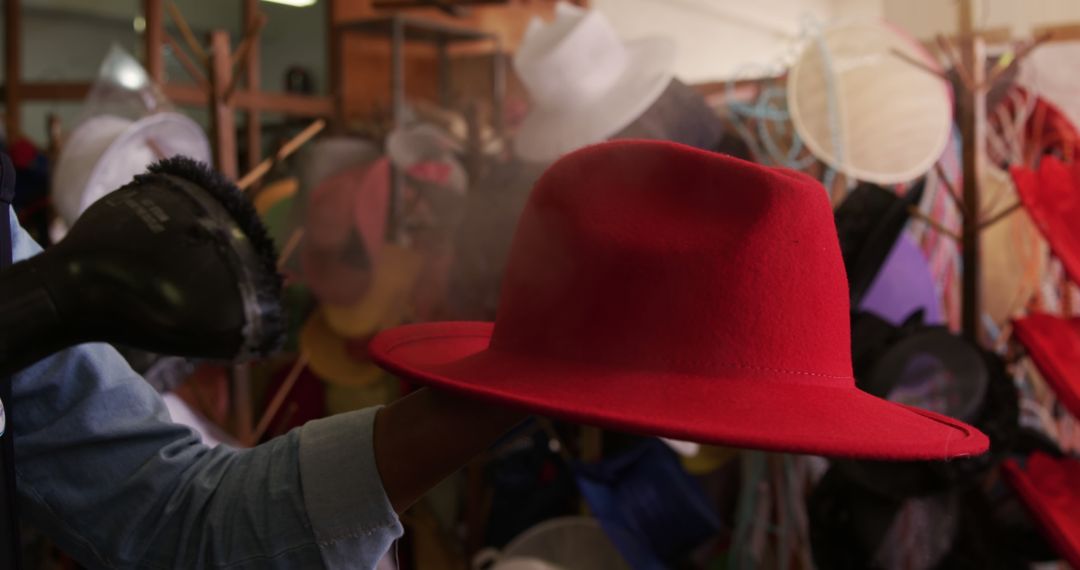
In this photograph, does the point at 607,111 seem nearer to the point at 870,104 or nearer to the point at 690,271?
the point at 870,104

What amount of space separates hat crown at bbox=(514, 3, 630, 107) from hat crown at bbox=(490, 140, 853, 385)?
965mm

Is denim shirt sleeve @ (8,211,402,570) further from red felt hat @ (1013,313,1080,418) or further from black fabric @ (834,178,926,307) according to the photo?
red felt hat @ (1013,313,1080,418)

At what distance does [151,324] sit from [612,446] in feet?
5.18

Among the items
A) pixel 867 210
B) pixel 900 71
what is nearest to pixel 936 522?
pixel 867 210

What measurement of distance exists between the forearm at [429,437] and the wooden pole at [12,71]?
276cm

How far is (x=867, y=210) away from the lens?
1284mm

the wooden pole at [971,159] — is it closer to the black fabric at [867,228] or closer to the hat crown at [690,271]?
the black fabric at [867,228]

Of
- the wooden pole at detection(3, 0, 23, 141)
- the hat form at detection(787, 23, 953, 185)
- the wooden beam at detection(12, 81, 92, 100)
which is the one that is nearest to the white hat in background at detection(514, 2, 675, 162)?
the hat form at detection(787, 23, 953, 185)

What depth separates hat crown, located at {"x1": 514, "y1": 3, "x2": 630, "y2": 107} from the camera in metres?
1.51

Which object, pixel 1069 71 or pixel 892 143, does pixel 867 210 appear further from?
pixel 1069 71

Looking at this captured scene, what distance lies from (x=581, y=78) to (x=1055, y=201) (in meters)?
0.75

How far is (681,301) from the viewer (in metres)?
0.53

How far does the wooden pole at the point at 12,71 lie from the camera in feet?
9.14

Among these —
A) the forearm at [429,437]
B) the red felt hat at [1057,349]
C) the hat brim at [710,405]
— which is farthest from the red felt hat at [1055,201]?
the forearm at [429,437]
